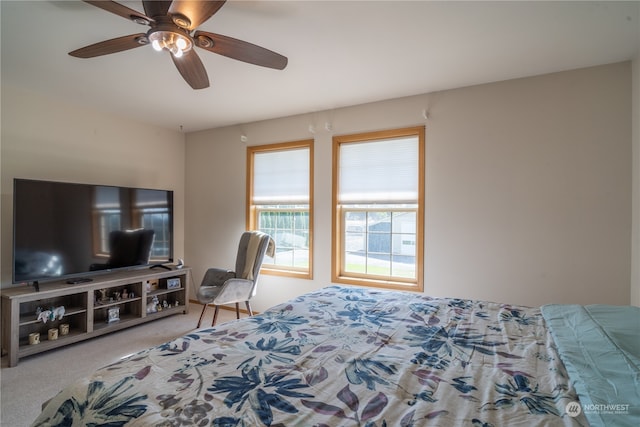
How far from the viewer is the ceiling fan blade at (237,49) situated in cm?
172

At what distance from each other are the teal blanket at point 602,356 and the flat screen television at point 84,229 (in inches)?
155

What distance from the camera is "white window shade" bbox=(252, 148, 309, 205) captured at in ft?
12.5

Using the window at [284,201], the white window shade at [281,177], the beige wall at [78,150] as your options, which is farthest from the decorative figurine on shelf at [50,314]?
the white window shade at [281,177]

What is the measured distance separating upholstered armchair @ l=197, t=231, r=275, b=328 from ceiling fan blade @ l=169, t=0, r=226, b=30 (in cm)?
235

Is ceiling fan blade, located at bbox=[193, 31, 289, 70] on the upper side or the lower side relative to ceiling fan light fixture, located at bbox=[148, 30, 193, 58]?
upper

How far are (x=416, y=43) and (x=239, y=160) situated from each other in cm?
274

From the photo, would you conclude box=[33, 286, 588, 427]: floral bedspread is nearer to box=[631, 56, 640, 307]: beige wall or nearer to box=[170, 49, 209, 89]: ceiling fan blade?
box=[631, 56, 640, 307]: beige wall

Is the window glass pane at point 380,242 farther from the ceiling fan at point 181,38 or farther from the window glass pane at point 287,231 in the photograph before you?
the ceiling fan at point 181,38

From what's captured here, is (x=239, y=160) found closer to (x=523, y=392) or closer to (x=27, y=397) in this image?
(x=27, y=397)

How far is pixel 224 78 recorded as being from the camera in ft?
9.12

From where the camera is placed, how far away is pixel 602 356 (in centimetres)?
113

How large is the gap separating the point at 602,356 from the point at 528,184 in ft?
6.29

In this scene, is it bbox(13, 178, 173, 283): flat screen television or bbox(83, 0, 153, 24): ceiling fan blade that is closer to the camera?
bbox(83, 0, 153, 24): ceiling fan blade

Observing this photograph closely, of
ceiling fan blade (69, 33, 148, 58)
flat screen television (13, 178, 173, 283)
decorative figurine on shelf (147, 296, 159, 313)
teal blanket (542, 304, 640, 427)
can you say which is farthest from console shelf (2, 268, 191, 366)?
teal blanket (542, 304, 640, 427)
